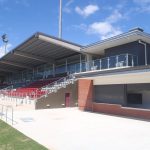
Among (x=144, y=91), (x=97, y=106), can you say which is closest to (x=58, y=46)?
(x=97, y=106)

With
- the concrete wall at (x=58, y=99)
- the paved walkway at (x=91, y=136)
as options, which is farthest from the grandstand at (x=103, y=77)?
the paved walkway at (x=91, y=136)

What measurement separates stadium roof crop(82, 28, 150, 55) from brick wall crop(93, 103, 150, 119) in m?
6.14

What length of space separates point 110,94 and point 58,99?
19.5ft

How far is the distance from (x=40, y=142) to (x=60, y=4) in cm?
3490

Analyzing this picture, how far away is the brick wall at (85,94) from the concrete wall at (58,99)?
100 inches

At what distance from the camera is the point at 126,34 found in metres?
22.2

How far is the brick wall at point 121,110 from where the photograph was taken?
18.4 m

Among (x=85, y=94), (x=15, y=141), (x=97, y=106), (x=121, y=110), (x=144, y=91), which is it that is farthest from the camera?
(x=85, y=94)

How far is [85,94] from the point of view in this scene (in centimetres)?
2595

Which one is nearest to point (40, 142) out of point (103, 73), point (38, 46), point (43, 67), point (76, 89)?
point (103, 73)

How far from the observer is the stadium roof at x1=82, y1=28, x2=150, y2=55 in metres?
21.8

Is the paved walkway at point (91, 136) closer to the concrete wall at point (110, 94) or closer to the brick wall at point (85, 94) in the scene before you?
the concrete wall at point (110, 94)

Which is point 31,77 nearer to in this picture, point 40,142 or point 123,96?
point 123,96

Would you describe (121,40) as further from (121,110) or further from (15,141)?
(15,141)
